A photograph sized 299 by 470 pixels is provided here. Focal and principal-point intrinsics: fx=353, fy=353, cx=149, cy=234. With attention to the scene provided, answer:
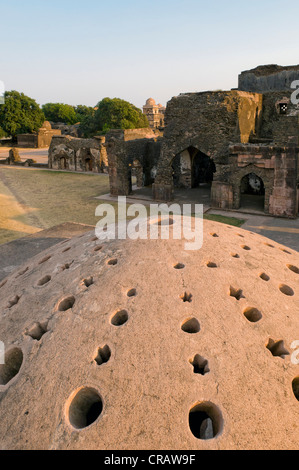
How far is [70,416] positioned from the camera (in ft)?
9.08

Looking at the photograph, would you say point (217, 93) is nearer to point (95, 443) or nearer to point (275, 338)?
point (275, 338)

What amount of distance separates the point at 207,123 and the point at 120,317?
571 inches

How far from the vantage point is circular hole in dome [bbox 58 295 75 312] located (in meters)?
3.67

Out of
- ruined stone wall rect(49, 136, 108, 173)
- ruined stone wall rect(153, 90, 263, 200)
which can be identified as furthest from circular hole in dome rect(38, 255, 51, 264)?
→ ruined stone wall rect(49, 136, 108, 173)

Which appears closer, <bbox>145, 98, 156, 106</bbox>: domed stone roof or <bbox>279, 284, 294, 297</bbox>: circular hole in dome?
<bbox>279, 284, 294, 297</bbox>: circular hole in dome

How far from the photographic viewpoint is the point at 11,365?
335 cm

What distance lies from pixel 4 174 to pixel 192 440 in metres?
29.7

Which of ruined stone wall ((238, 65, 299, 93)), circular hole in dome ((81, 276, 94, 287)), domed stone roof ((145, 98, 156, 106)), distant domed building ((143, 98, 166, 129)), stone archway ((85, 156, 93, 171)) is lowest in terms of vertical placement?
A: circular hole in dome ((81, 276, 94, 287))

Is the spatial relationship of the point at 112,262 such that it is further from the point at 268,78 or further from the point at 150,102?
the point at 150,102

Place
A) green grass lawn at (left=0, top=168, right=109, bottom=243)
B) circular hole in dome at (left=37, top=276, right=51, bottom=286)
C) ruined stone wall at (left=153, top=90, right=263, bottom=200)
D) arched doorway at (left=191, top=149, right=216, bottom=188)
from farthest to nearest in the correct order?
arched doorway at (left=191, top=149, right=216, bottom=188), ruined stone wall at (left=153, top=90, right=263, bottom=200), green grass lawn at (left=0, top=168, right=109, bottom=243), circular hole in dome at (left=37, top=276, right=51, bottom=286)

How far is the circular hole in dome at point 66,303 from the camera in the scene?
3.67 m

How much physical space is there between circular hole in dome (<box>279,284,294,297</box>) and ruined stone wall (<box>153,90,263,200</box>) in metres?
13.0

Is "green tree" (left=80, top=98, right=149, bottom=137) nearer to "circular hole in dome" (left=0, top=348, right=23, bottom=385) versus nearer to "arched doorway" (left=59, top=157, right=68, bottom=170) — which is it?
"arched doorway" (left=59, top=157, right=68, bottom=170)

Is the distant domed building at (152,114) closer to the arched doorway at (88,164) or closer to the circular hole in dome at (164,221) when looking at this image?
the arched doorway at (88,164)
